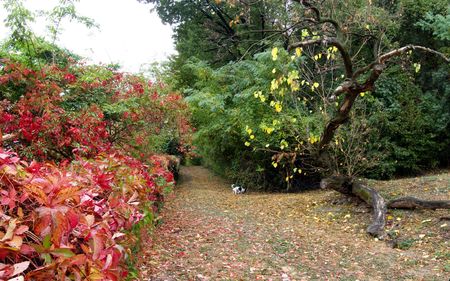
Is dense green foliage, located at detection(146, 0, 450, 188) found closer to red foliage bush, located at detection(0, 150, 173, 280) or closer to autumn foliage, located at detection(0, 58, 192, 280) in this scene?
autumn foliage, located at detection(0, 58, 192, 280)

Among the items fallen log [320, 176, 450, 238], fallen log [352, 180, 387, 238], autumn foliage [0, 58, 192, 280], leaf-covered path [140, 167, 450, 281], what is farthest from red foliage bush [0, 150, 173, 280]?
fallen log [320, 176, 450, 238]

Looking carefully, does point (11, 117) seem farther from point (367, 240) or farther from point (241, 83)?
point (241, 83)

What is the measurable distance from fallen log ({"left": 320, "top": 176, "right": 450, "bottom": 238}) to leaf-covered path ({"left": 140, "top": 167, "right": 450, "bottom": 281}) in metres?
0.14

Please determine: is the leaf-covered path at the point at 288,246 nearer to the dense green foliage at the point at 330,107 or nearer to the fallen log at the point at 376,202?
the fallen log at the point at 376,202

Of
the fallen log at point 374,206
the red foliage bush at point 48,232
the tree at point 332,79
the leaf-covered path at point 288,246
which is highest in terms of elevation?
the tree at point 332,79

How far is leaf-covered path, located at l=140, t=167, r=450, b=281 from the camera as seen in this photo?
407 cm

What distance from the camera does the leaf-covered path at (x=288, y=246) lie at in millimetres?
4066

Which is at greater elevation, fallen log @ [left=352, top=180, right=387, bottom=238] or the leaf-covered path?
fallen log @ [left=352, top=180, right=387, bottom=238]

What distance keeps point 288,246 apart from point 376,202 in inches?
74.4

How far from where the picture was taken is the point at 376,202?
6.04m

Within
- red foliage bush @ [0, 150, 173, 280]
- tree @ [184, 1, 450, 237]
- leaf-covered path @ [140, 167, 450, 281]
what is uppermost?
tree @ [184, 1, 450, 237]

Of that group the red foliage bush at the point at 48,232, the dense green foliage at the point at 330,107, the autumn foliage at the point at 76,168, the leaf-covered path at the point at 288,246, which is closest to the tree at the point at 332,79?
the dense green foliage at the point at 330,107

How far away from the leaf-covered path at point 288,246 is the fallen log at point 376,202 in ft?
0.46

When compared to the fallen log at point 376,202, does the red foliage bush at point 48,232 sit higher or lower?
higher
